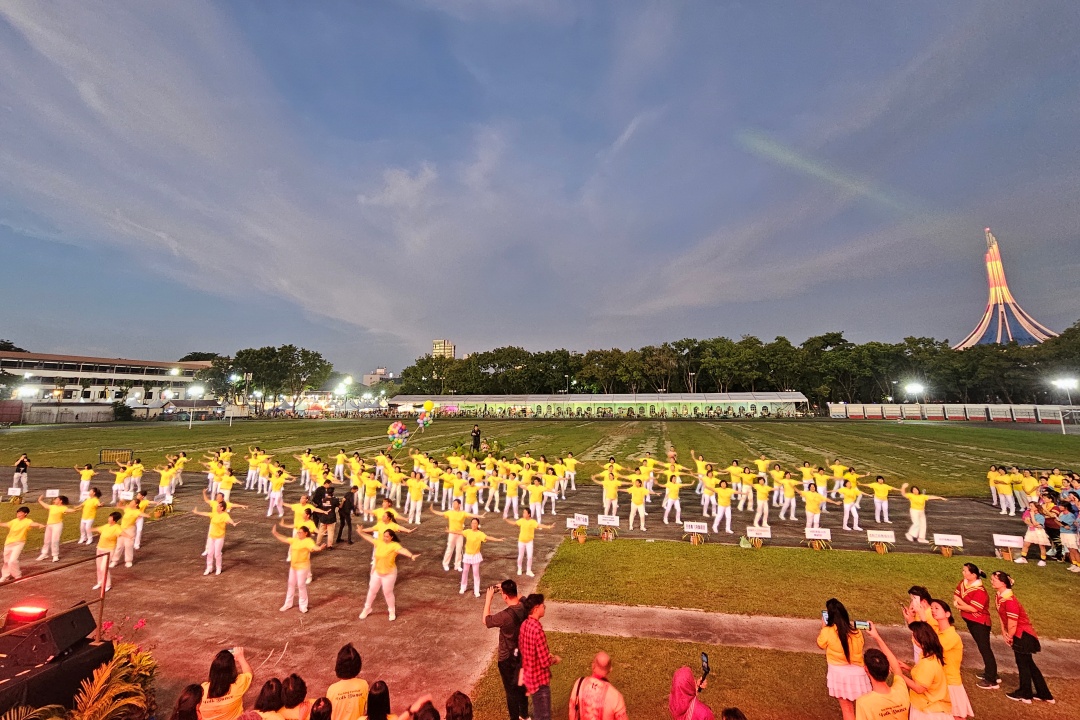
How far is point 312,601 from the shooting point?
10523 millimetres

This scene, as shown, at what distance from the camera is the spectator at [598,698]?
456cm

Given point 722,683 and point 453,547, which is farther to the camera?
point 453,547

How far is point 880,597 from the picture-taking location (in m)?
10.4

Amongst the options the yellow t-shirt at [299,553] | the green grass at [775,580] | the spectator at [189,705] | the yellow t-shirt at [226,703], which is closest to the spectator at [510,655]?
the yellow t-shirt at [226,703]

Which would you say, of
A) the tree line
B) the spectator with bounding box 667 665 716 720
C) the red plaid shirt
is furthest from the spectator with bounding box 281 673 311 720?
the tree line

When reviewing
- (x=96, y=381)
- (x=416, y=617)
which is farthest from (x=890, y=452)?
(x=96, y=381)

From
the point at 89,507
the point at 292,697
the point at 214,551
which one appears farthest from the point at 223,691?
the point at 89,507

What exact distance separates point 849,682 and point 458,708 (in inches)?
198

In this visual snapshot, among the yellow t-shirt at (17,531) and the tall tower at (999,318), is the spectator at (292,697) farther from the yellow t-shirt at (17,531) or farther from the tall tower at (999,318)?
the tall tower at (999,318)

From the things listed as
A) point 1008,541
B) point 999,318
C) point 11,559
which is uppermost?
point 999,318

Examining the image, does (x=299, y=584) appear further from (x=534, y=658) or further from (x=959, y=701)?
(x=959, y=701)

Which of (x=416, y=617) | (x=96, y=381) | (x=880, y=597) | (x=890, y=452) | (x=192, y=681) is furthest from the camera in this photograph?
(x=96, y=381)

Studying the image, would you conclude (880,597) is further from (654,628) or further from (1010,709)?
(654,628)

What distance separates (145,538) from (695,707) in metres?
18.8
